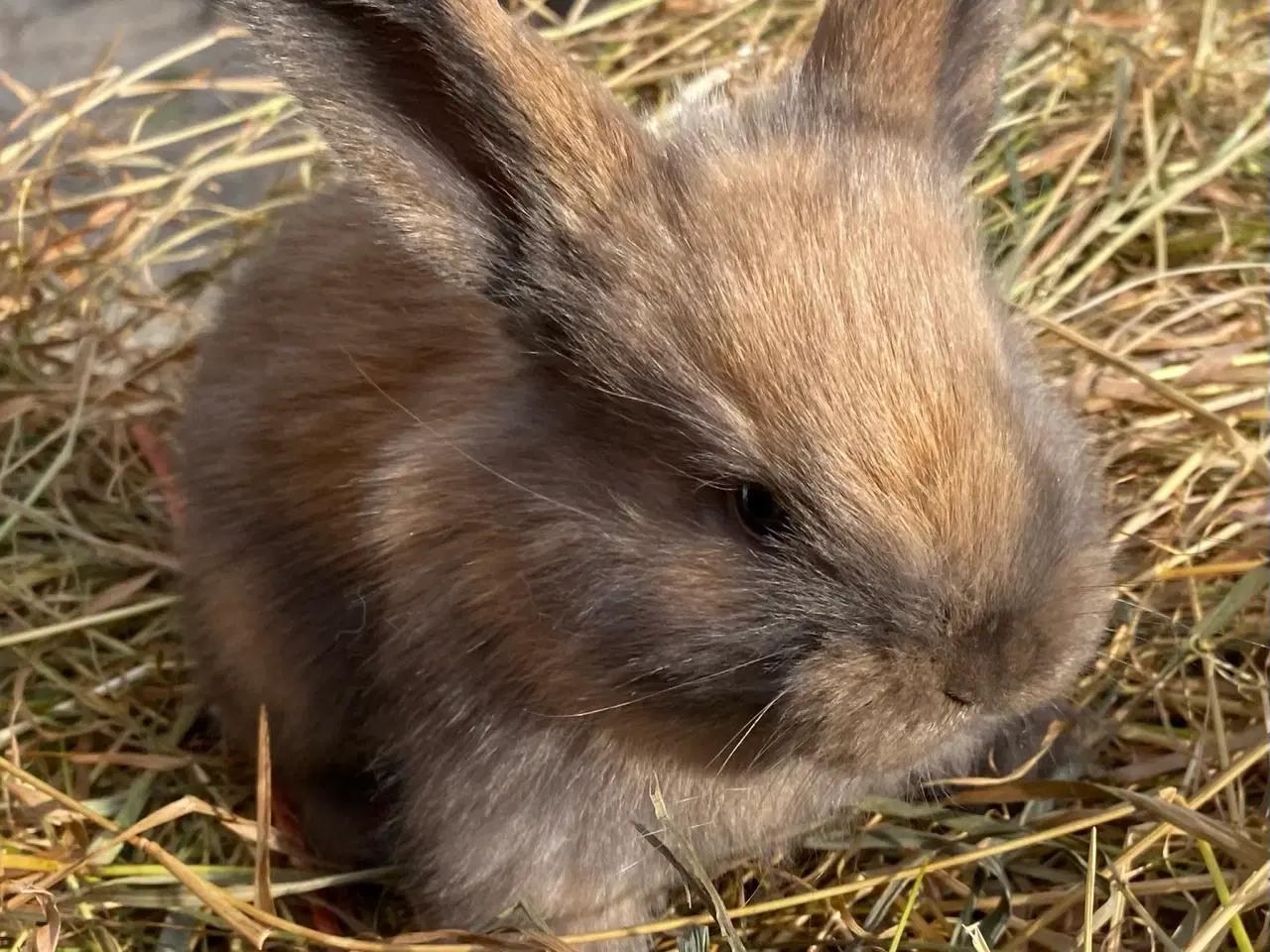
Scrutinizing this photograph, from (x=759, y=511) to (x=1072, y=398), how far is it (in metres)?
1.08

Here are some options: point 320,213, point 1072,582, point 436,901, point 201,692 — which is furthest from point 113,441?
point 1072,582

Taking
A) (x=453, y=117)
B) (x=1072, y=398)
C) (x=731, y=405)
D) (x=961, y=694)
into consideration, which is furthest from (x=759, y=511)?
(x=1072, y=398)

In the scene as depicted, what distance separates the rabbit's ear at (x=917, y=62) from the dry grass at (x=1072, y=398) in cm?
85

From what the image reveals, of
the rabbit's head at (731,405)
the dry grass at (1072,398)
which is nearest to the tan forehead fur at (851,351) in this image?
the rabbit's head at (731,405)

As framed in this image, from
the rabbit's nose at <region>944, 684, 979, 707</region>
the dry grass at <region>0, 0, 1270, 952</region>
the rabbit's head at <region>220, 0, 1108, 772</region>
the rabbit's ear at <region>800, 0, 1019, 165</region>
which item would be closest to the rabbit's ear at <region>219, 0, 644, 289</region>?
the rabbit's head at <region>220, 0, 1108, 772</region>

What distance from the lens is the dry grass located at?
2.10m

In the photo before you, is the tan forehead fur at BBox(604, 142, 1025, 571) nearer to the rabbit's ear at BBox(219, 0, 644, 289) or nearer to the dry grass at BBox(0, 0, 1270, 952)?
the rabbit's ear at BBox(219, 0, 644, 289)

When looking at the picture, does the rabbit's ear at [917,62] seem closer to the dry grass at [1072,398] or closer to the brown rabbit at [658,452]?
the brown rabbit at [658,452]

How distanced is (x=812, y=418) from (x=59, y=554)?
214cm

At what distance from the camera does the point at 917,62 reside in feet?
5.90

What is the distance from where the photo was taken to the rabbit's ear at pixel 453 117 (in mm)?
1506

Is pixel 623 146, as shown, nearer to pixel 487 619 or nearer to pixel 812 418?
pixel 812 418

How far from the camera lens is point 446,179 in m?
1.63

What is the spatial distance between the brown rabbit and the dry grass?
344 mm
